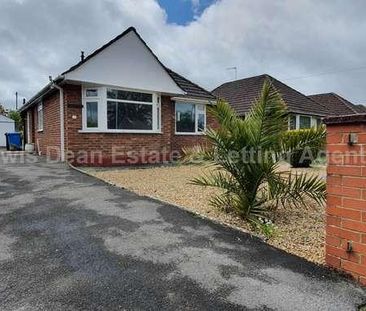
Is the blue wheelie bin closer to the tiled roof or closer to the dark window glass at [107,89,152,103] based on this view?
the tiled roof

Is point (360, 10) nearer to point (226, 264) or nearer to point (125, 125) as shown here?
point (125, 125)

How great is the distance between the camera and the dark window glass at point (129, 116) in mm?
13367

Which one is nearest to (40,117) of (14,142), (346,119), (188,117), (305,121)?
(188,117)

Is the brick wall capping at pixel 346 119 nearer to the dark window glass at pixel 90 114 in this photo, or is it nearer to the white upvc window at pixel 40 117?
the dark window glass at pixel 90 114

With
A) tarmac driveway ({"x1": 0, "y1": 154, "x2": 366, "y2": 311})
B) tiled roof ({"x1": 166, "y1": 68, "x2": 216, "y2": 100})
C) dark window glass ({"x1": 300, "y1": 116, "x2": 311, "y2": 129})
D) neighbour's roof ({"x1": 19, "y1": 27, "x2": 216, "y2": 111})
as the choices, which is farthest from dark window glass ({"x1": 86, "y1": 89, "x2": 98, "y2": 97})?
dark window glass ({"x1": 300, "y1": 116, "x2": 311, "y2": 129})

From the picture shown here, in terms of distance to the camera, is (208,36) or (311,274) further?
(208,36)

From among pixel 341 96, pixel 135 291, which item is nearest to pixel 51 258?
pixel 135 291

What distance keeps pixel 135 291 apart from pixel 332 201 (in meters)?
2.29

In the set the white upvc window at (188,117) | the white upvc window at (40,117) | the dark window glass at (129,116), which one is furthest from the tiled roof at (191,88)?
the white upvc window at (40,117)

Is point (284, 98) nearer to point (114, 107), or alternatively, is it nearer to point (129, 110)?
point (129, 110)

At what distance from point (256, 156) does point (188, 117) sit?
11833 mm

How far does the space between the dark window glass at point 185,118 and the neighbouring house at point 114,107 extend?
2.36ft

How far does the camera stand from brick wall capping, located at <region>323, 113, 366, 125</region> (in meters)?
3.40

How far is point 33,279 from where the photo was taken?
332 centimetres
